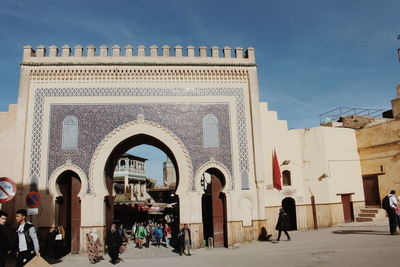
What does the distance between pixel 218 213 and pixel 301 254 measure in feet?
15.1

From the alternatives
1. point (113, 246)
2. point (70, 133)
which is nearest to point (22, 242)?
point (113, 246)

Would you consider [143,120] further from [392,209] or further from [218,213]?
[392,209]

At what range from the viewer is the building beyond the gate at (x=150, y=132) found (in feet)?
40.5

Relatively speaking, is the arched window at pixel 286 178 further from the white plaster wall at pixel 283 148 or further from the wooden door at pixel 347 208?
the wooden door at pixel 347 208

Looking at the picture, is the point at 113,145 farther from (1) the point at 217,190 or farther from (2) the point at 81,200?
(1) the point at 217,190

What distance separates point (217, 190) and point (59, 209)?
6.03m

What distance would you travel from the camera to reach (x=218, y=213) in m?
13.0

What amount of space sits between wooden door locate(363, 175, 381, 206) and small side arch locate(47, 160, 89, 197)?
12323 mm

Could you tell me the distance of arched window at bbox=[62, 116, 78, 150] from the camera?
497 inches

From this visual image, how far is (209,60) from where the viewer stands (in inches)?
543

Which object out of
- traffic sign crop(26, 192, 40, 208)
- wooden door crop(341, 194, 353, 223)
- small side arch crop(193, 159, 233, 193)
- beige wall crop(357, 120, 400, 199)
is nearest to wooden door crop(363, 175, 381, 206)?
beige wall crop(357, 120, 400, 199)

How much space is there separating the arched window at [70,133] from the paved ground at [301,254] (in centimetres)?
399

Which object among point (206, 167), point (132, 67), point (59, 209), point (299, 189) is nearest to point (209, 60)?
point (132, 67)

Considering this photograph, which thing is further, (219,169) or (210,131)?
(210,131)
